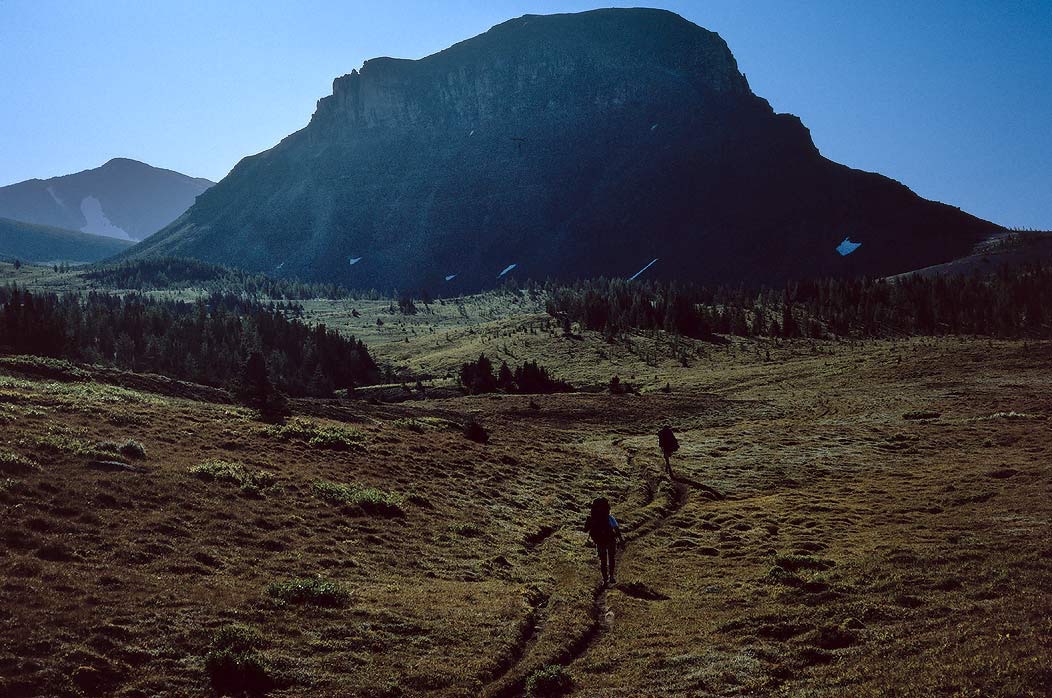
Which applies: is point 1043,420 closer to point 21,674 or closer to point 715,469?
point 715,469

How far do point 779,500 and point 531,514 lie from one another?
44.1ft

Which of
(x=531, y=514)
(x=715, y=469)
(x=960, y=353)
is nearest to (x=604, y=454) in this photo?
(x=715, y=469)

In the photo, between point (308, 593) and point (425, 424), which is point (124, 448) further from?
point (425, 424)

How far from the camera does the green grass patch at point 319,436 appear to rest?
36.8 metres

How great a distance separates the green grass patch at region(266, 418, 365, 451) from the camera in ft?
121

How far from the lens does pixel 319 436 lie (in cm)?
3769

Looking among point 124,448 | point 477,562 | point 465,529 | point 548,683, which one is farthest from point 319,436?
point 548,683

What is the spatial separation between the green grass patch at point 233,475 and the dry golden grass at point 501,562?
0.26m

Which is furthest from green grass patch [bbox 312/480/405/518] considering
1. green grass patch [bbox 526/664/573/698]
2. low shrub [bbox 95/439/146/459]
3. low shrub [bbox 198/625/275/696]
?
green grass patch [bbox 526/664/573/698]

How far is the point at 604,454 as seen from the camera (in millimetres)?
52062

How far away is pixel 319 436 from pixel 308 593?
21.3 m

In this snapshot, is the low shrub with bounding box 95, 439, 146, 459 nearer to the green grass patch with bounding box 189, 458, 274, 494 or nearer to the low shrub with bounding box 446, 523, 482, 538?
the green grass patch with bounding box 189, 458, 274, 494

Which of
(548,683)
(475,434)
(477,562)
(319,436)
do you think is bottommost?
(477,562)

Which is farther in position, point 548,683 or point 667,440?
point 667,440
